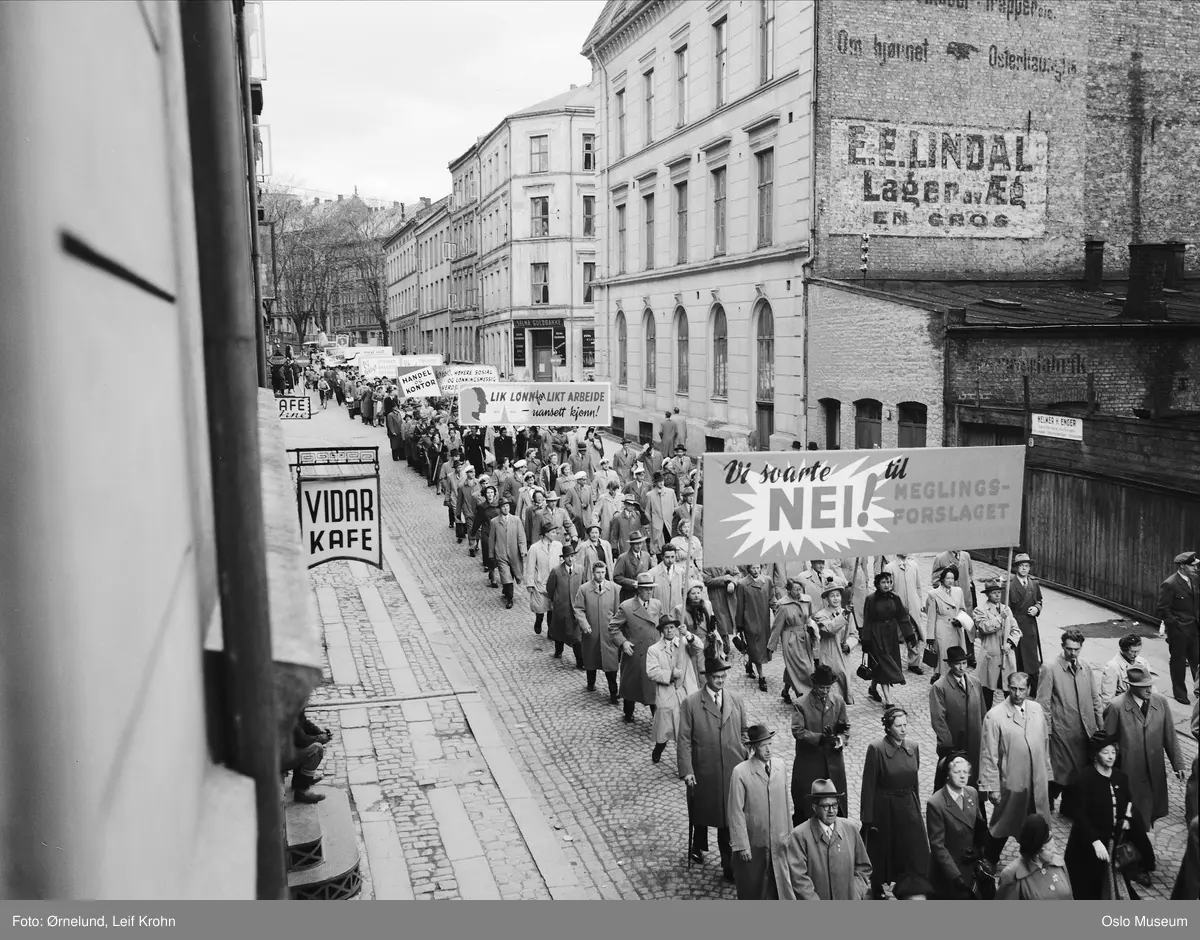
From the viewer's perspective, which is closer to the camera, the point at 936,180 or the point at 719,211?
the point at 936,180

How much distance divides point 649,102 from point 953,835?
33.6 meters

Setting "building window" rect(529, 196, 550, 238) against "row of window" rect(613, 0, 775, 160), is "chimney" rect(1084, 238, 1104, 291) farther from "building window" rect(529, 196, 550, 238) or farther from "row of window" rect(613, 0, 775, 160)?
"building window" rect(529, 196, 550, 238)

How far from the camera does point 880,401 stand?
79.9 feet

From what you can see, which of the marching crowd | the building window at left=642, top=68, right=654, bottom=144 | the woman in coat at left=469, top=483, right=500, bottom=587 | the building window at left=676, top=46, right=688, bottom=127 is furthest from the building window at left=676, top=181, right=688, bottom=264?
the marching crowd

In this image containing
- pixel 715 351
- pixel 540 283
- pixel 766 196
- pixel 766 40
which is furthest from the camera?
pixel 540 283

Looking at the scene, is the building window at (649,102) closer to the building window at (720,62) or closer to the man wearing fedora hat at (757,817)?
the building window at (720,62)

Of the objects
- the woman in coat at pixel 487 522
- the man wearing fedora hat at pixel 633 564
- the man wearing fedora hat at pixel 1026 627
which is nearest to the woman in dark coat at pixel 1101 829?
the man wearing fedora hat at pixel 1026 627

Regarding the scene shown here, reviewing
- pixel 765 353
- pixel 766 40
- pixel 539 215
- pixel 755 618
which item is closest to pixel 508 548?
pixel 755 618

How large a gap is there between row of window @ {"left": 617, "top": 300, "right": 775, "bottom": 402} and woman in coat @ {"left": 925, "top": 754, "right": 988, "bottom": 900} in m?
22.4

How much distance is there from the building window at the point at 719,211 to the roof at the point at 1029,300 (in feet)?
22.1

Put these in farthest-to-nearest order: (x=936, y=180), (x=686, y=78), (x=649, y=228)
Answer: (x=649, y=228), (x=686, y=78), (x=936, y=180)

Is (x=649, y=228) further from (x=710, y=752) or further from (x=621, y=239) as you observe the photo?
(x=710, y=752)

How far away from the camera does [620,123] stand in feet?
133

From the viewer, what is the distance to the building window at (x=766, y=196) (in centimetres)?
2948
